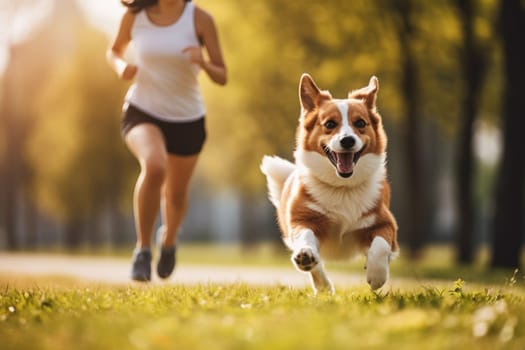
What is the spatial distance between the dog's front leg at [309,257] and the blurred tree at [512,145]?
839cm

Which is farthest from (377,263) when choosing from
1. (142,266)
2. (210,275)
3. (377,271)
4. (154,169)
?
(210,275)

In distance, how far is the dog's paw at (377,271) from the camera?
16.3ft

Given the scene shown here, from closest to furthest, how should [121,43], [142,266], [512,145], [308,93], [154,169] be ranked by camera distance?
[308,93] < [154,169] < [142,266] < [121,43] < [512,145]

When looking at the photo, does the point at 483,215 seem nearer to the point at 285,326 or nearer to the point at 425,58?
the point at 425,58

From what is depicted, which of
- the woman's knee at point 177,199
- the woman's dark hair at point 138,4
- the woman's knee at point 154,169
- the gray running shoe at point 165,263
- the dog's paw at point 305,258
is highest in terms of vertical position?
the woman's dark hair at point 138,4

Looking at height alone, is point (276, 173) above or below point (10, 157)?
above

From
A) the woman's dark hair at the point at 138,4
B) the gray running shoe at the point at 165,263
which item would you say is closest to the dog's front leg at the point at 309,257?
the gray running shoe at the point at 165,263

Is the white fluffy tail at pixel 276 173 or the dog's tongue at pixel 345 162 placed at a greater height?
the dog's tongue at pixel 345 162

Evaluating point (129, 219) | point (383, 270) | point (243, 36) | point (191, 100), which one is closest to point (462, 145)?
point (243, 36)

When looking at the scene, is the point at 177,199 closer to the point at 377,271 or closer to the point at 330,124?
the point at 330,124

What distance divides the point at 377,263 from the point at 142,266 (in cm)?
260

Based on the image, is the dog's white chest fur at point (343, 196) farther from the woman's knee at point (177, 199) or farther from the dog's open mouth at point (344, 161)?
the woman's knee at point (177, 199)

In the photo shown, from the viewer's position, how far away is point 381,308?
421 centimetres

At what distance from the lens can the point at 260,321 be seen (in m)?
3.64
